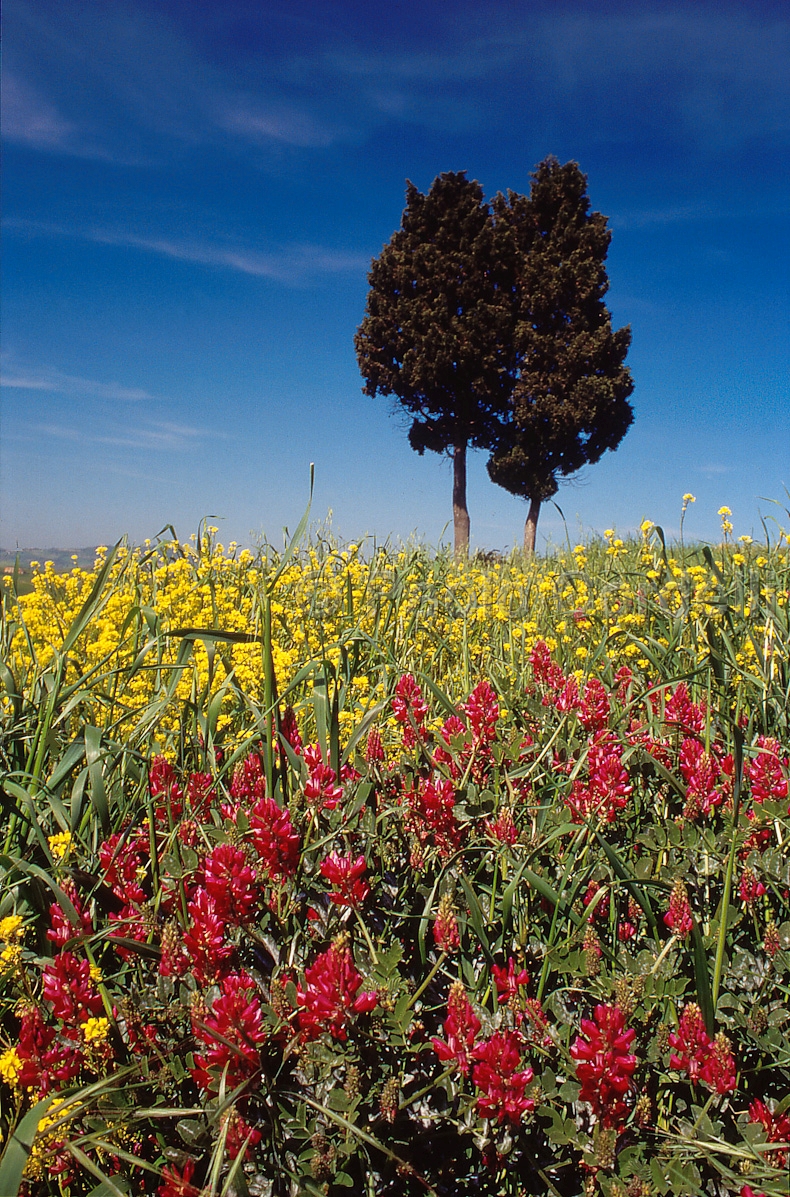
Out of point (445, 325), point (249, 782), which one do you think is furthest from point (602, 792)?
point (445, 325)

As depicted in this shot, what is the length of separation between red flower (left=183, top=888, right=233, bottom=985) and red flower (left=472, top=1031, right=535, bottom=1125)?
0.45 m

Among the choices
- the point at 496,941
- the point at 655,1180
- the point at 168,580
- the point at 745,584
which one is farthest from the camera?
the point at 168,580

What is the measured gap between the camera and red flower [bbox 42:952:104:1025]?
1.26 meters

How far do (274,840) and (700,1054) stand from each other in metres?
0.80

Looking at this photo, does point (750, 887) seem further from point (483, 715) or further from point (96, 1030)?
point (96, 1030)

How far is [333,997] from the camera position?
1124 millimetres

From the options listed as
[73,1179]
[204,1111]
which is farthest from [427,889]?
[73,1179]

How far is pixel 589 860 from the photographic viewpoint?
1598mm

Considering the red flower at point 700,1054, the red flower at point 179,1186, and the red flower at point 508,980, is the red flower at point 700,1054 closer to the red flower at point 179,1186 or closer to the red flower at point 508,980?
the red flower at point 508,980

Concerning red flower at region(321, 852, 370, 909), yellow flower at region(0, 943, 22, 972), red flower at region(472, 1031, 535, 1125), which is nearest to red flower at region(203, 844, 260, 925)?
red flower at region(321, 852, 370, 909)

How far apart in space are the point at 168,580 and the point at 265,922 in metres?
2.92

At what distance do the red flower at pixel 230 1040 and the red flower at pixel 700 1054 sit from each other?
0.68 metres

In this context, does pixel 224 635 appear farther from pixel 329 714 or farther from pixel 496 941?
pixel 496 941

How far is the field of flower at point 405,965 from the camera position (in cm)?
114
